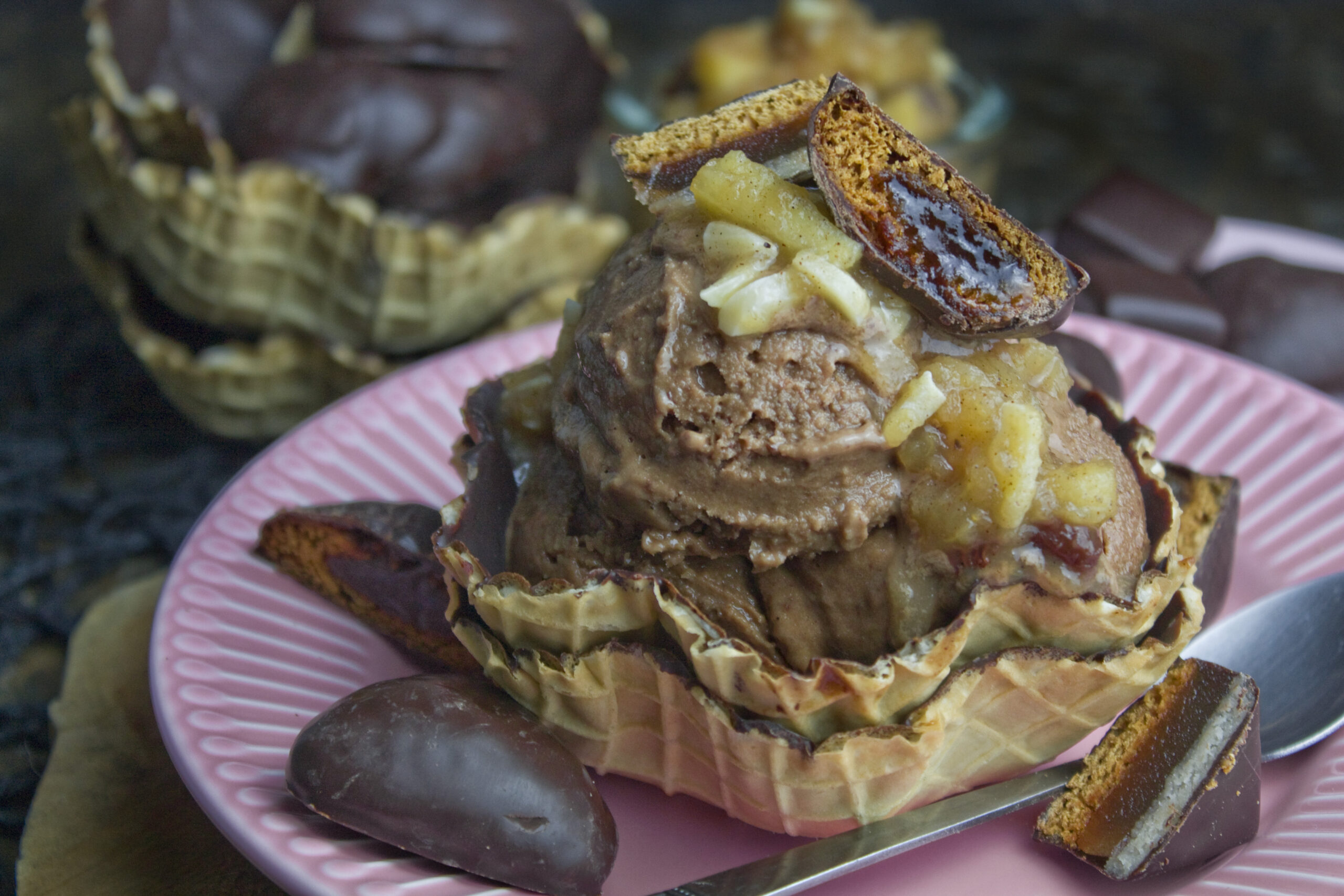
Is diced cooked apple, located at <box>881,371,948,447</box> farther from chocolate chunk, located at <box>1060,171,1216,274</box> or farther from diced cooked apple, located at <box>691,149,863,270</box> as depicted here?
chocolate chunk, located at <box>1060,171,1216,274</box>

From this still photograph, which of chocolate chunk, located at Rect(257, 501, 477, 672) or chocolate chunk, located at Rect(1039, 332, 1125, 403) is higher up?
chocolate chunk, located at Rect(1039, 332, 1125, 403)

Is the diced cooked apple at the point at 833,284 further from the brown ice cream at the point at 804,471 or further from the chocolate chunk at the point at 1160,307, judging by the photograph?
the chocolate chunk at the point at 1160,307

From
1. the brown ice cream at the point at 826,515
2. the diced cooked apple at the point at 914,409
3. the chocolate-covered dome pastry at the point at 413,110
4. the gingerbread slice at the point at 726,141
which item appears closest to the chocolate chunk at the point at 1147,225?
the chocolate-covered dome pastry at the point at 413,110

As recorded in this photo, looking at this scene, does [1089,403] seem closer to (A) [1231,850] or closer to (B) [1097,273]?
(A) [1231,850]

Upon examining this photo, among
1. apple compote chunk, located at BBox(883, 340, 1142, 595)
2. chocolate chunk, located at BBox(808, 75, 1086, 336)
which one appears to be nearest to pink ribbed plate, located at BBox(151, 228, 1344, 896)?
apple compote chunk, located at BBox(883, 340, 1142, 595)

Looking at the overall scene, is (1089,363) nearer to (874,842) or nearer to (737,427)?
(737,427)

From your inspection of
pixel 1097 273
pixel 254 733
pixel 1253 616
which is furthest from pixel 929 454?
pixel 1097 273

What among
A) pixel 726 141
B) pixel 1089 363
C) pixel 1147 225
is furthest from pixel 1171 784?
pixel 1147 225
